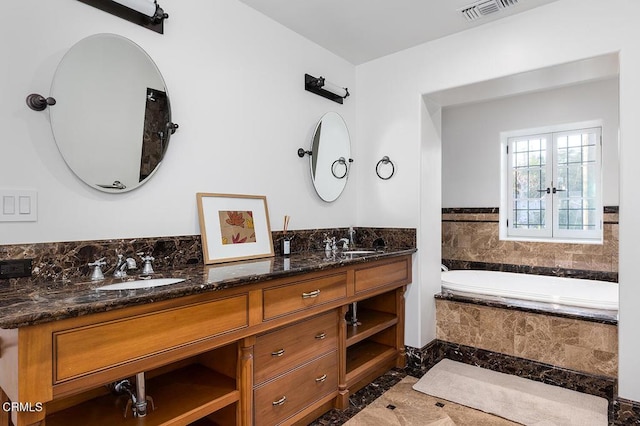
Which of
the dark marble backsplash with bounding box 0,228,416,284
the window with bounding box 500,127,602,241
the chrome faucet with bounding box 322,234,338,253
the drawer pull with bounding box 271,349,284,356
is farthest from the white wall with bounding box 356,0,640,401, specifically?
the window with bounding box 500,127,602,241

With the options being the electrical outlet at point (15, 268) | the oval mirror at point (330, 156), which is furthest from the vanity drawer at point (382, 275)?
the electrical outlet at point (15, 268)

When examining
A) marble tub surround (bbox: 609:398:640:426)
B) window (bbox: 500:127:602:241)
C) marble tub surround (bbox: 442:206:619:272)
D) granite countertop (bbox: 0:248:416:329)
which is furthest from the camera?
window (bbox: 500:127:602:241)

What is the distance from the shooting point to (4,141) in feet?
4.67

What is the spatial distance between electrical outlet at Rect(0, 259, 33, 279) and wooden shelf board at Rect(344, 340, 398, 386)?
1.79 metres

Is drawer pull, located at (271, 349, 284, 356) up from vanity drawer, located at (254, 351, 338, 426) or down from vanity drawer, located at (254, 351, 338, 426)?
up

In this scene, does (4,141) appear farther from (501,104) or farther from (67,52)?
(501,104)

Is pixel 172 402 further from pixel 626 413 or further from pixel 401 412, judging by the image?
pixel 626 413

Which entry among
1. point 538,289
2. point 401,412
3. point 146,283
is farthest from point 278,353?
point 538,289

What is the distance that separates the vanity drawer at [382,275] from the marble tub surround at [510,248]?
1718mm

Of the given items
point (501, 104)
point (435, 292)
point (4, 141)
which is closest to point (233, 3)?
point (4, 141)

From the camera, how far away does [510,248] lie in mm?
4008

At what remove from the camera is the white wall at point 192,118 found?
1.48 meters

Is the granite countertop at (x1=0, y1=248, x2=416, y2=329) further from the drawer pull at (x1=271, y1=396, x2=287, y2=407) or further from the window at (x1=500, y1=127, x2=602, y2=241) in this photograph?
the window at (x1=500, y1=127, x2=602, y2=241)

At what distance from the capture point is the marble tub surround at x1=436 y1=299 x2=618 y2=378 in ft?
7.69
